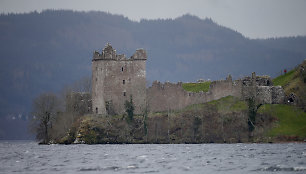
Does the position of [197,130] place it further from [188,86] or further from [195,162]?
[195,162]

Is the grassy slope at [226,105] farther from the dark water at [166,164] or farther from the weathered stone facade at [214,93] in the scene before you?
the dark water at [166,164]

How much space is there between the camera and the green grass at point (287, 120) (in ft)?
342

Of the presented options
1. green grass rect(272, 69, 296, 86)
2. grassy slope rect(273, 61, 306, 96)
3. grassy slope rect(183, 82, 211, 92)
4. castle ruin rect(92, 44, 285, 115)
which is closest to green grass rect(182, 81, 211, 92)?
grassy slope rect(183, 82, 211, 92)

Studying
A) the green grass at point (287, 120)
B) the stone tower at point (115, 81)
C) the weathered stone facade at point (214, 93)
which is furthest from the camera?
the stone tower at point (115, 81)

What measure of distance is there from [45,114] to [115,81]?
513 inches

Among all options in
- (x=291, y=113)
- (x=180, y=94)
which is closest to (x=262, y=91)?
(x=291, y=113)

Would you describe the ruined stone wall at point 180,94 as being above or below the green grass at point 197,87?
A: below

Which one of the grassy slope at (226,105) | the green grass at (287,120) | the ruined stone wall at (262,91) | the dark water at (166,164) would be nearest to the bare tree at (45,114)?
the grassy slope at (226,105)

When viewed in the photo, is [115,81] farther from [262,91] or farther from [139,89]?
[262,91]

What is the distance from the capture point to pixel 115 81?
117500 millimetres

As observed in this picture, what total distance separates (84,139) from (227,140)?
21.8 m

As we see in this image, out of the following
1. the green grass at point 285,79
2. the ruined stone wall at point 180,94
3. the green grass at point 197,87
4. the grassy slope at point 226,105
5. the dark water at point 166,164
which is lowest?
the dark water at point 166,164

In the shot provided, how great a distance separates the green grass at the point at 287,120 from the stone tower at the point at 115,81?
67.2 ft

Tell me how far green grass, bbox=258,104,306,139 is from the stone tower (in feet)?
67.2
